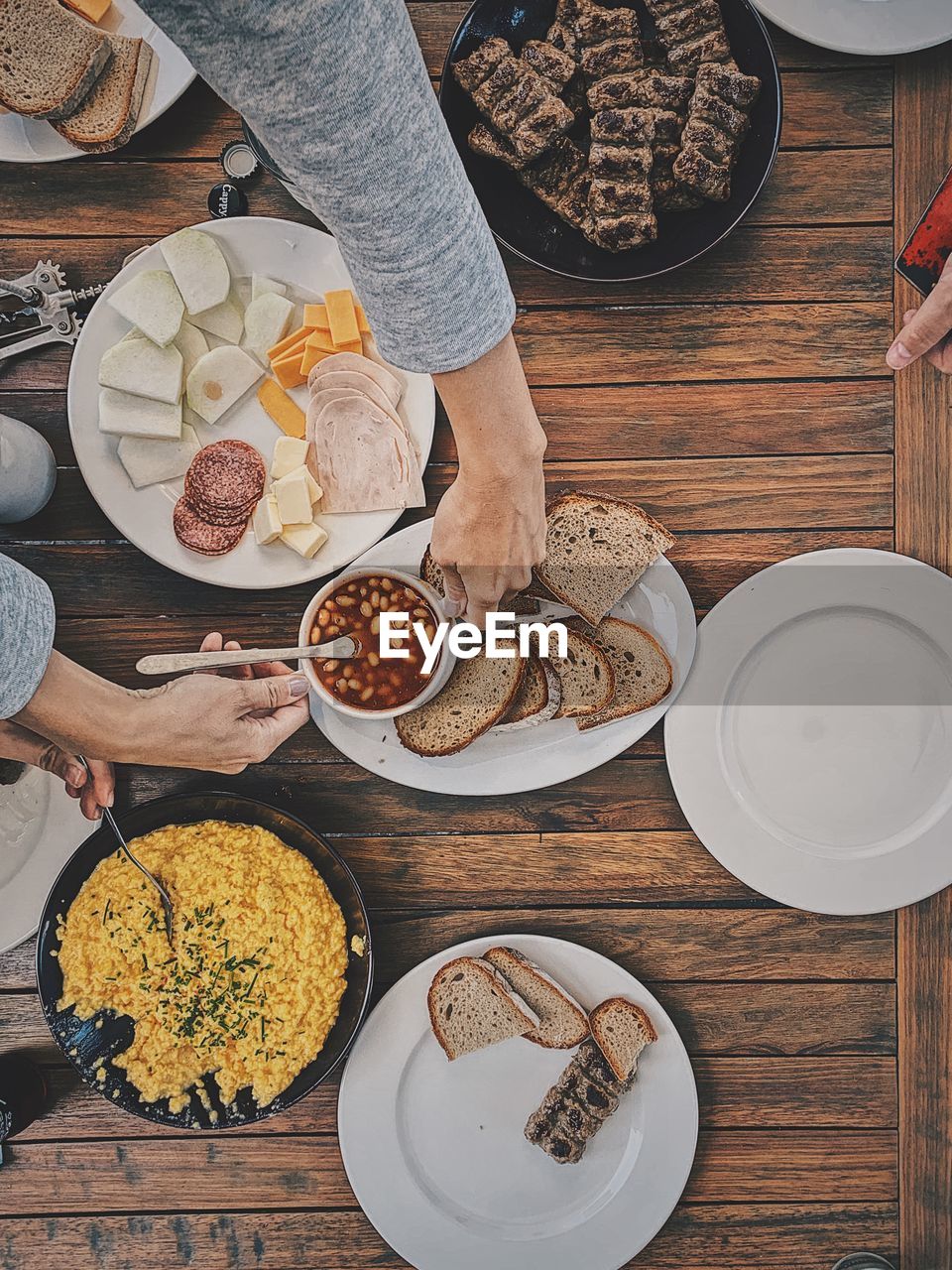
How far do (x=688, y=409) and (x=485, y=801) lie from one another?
848 millimetres

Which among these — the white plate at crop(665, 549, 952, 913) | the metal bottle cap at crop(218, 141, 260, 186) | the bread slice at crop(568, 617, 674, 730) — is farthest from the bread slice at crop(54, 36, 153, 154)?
the white plate at crop(665, 549, 952, 913)

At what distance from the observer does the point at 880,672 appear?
1.73m

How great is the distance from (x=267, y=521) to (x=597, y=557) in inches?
23.6

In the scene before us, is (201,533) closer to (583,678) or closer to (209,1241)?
(583,678)

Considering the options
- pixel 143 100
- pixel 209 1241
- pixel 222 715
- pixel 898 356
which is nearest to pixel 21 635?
pixel 222 715

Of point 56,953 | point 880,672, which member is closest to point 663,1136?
point 880,672

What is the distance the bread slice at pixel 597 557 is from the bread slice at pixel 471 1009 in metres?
0.70

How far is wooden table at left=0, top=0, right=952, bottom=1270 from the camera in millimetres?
1749

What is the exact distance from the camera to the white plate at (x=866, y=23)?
64.6 inches

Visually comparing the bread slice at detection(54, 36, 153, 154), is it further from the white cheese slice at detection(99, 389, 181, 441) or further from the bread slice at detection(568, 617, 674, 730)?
the bread slice at detection(568, 617, 674, 730)

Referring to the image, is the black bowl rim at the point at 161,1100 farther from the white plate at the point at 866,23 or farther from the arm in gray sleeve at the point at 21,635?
the white plate at the point at 866,23

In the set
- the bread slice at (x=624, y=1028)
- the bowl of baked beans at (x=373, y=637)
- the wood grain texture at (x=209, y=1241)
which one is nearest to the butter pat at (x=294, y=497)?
the bowl of baked beans at (x=373, y=637)

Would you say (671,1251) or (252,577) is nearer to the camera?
(252,577)

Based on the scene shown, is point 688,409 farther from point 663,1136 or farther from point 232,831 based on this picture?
point 663,1136
